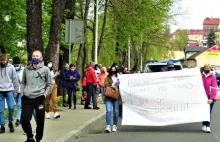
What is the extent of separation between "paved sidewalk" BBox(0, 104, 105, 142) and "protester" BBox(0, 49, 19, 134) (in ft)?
1.27

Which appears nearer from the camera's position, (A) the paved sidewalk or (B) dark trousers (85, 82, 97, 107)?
(A) the paved sidewalk

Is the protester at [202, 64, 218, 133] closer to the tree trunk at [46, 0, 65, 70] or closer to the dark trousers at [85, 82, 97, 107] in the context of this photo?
the tree trunk at [46, 0, 65, 70]

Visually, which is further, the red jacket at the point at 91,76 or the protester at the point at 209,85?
the red jacket at the point at 91,76

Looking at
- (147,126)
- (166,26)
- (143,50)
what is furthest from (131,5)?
(143,50)

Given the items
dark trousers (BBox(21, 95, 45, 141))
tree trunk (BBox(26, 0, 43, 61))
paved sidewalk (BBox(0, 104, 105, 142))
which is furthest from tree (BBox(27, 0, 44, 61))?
dark trousers (BBox(21, 95, 45, 141))

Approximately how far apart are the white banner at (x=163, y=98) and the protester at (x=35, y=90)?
14.0 feet

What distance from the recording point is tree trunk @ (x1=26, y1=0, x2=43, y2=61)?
1507cm

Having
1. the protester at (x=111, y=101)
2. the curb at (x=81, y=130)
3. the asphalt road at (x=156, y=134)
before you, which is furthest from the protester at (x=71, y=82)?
the protester at (x=111, y=101)

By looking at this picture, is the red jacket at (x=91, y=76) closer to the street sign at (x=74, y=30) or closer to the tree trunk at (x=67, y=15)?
the street sign at (x=74, y=30)

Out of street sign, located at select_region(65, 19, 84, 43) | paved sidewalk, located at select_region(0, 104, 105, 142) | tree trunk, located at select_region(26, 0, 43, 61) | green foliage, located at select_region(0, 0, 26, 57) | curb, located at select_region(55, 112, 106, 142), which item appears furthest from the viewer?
green foliage, located at select_region(0, 0, 26, 57)

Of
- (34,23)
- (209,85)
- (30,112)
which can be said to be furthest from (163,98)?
(30,112)

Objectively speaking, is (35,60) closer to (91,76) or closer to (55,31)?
(55,31)

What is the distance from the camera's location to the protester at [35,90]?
926 centimetres

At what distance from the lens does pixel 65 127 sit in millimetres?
12734
